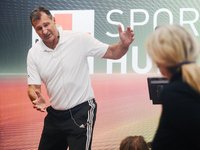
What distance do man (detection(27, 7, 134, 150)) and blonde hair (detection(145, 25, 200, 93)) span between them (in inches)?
39.3

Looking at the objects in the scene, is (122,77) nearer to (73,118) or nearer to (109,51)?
(109,51)

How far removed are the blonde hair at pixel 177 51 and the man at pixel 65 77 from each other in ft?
3.27

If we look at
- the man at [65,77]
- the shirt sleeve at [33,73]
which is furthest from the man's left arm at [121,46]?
the shirt sleeve at [33,73]

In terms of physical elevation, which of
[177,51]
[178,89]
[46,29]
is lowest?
[178,89]

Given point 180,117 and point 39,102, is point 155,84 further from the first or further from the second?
point 180,117

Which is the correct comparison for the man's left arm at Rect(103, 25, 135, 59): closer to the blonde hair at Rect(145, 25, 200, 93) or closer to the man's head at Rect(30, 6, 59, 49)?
the man's head at Rect(30, 6, 59, 49)

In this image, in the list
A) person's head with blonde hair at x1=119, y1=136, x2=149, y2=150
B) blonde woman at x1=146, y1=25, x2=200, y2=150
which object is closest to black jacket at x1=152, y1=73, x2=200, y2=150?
blonde woman at x1=146, y1=25, x2=200, y2=150

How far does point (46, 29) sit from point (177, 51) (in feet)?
4.70

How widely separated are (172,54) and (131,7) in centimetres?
242

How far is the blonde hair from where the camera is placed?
3.23 feet

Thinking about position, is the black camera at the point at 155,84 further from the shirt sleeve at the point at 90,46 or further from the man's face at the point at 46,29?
the man's face at the point at 46,29

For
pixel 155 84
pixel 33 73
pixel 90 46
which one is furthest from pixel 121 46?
pixel 33 73

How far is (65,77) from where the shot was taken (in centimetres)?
208

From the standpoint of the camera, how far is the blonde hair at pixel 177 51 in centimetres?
98
